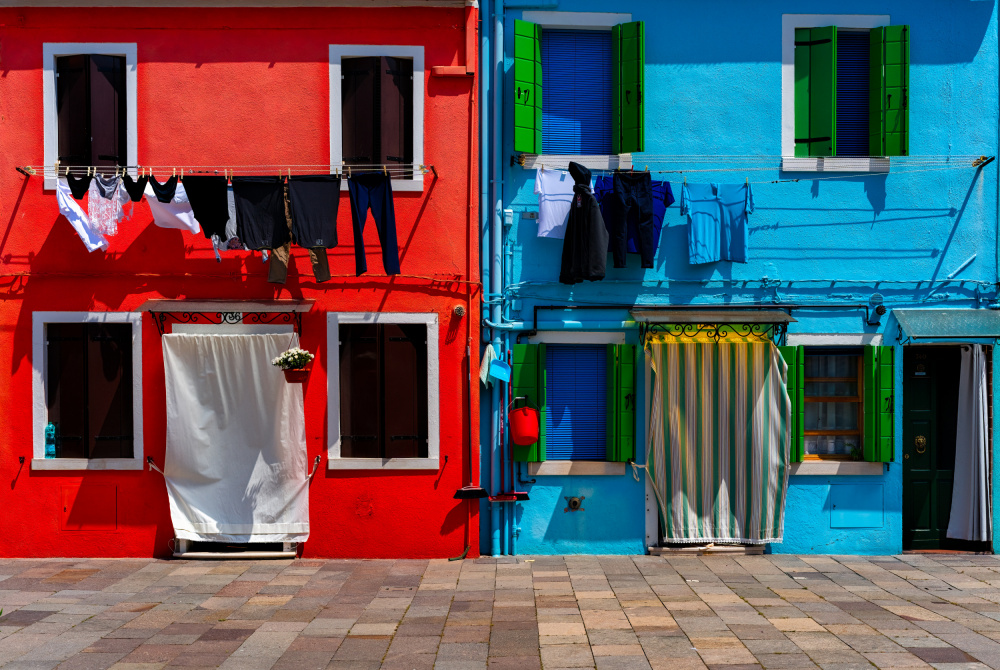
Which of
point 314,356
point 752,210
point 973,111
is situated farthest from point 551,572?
point 973,111

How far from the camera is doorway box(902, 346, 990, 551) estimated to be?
11.1 meters

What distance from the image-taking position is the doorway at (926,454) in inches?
436

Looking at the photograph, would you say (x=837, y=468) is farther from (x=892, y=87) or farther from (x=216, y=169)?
(x=216, y=169)

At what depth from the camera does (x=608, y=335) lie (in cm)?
1089

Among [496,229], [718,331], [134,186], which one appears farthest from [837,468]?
[134,186]

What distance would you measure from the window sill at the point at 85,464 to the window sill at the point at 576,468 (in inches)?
191

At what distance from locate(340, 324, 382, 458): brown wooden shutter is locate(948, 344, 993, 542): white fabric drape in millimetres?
7337

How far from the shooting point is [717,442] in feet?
35.4

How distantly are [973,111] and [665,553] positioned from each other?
679 cm

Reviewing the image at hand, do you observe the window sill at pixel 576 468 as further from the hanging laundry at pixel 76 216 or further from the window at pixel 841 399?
the hanging laundry at pixel 76 216

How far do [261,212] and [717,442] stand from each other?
243 inches

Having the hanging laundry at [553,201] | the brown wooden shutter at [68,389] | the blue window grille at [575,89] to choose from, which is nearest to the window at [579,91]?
the blue window grille at [575,89]

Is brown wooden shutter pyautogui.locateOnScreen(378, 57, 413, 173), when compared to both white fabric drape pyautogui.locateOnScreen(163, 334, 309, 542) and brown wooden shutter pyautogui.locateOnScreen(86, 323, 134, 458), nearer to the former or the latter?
white fabric drape pyautogui.locateOnScreen(163, 334, 309, 542)

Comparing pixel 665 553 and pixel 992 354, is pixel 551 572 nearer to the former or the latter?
pixel 665 553
